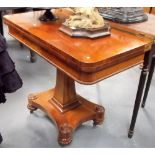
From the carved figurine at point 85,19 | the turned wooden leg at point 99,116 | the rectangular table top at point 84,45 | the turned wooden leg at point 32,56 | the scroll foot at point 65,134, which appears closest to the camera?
the rectangular table top at point 84,45

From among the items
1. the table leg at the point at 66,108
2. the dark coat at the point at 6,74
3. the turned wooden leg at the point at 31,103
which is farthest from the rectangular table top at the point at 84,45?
the turned wooden leg at the point at 31,103

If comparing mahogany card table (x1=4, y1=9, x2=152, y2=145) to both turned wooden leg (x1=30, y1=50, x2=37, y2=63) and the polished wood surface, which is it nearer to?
the polished wood surface

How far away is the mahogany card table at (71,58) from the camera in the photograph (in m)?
0.89

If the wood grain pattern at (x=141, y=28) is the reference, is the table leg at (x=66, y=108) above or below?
below

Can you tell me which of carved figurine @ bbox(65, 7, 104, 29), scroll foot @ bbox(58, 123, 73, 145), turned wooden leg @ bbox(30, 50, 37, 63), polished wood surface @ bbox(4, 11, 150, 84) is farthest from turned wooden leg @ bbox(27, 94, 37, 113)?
turned wooden leg @ bbox(30, 50, 37, 63)

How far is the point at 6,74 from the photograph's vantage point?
92cm

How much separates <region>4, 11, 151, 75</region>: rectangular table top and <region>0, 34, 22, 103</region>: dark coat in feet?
0.57

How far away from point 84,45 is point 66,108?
1.70ft

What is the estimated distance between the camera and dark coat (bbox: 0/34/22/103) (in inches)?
35.3

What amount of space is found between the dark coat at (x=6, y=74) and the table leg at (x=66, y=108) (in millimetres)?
366

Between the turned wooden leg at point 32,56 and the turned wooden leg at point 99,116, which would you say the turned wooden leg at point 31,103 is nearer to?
the turned wooden leg at point 99,116

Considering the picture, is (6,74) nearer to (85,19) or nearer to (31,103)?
(85,19)

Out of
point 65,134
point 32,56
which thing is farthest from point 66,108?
point 32,56
